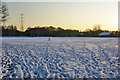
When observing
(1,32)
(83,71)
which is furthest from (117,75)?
(1,32)

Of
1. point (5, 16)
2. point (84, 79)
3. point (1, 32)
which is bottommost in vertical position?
point (84, 79)

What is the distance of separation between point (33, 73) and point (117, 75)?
3.82m

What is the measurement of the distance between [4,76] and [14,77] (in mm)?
480

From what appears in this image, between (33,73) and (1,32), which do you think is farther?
(1,32)

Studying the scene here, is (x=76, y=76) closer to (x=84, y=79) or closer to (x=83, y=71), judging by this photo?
(x=84, y=79)

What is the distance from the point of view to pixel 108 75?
4777 mm

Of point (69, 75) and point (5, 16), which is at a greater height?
point (5, 16)

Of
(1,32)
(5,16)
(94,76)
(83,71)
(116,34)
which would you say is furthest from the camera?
(116,34)

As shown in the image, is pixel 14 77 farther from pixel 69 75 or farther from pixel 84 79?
pixel 84 79

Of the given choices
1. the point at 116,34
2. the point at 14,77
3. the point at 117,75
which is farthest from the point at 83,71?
the point at 116,34

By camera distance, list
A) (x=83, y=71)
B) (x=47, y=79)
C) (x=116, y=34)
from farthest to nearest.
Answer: (x=116, y=34), (x=83, y=71), (x=47, y=79)

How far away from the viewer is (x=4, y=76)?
4633 mm

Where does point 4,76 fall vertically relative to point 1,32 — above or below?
below

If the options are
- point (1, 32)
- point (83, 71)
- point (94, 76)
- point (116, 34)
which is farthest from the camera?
point (116, 34)
